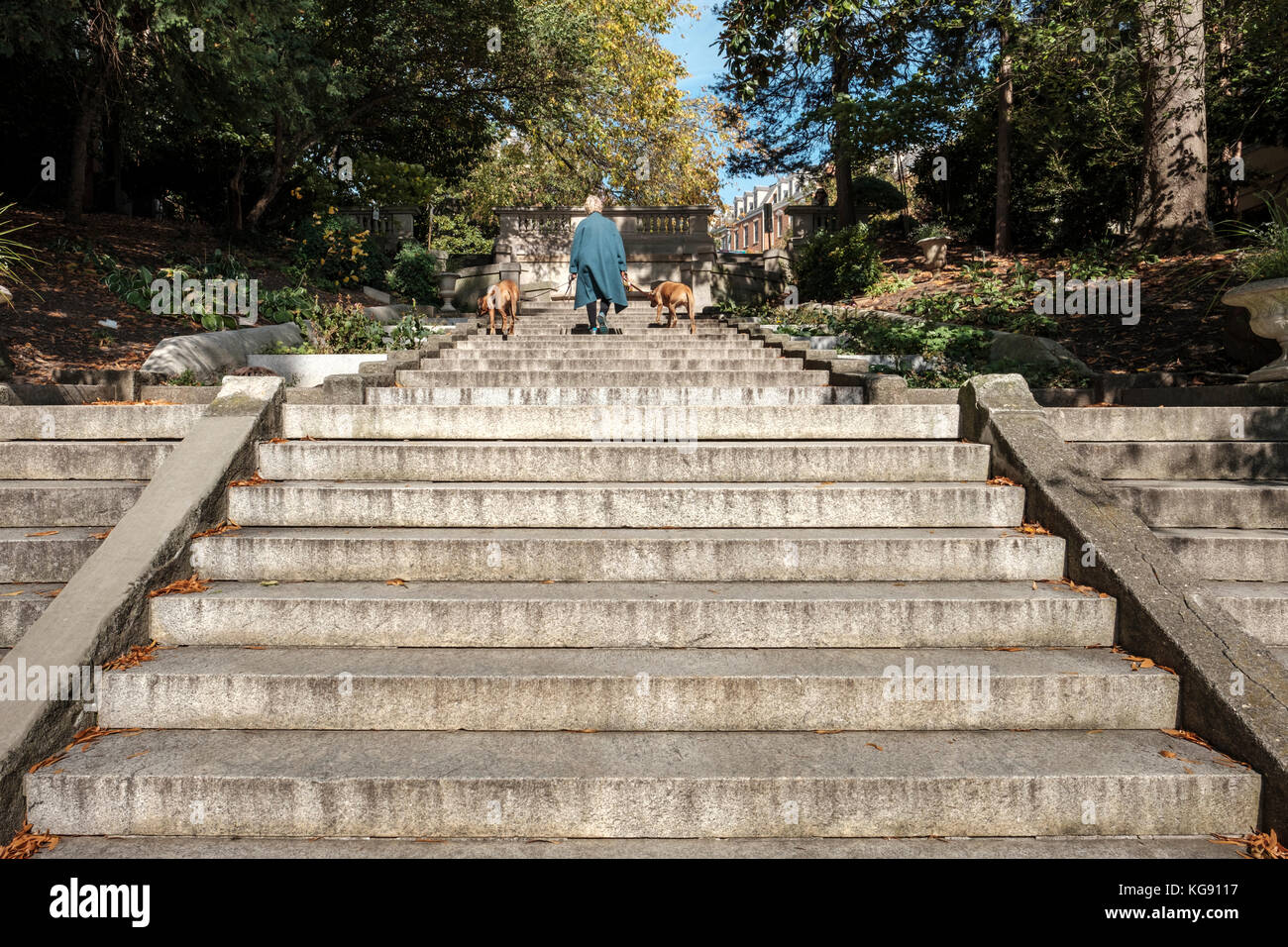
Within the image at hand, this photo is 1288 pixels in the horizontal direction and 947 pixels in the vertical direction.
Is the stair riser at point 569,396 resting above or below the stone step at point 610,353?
below

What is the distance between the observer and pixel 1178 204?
11250 mm

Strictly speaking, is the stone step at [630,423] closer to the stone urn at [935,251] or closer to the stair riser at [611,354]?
the stair riser at [611,354]

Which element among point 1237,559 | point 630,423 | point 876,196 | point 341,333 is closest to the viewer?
point 1237,559

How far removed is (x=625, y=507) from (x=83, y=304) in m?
8.73

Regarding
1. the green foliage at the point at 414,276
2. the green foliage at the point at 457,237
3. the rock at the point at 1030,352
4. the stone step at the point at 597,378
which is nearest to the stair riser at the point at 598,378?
the stone step at the point at 597,378

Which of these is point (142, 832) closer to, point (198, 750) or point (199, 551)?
point (198, 750)

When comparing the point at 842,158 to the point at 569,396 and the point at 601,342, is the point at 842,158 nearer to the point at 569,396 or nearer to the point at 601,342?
the point at 601,342

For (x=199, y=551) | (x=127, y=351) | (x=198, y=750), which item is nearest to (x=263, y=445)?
(x=199, y=551)

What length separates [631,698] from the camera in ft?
10.4

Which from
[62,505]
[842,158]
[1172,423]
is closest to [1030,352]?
[1172,423]

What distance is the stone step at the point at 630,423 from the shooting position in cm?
520

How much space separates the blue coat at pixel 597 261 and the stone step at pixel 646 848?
27.4ft

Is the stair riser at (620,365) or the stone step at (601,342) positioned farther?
the stone step at (601,342)
